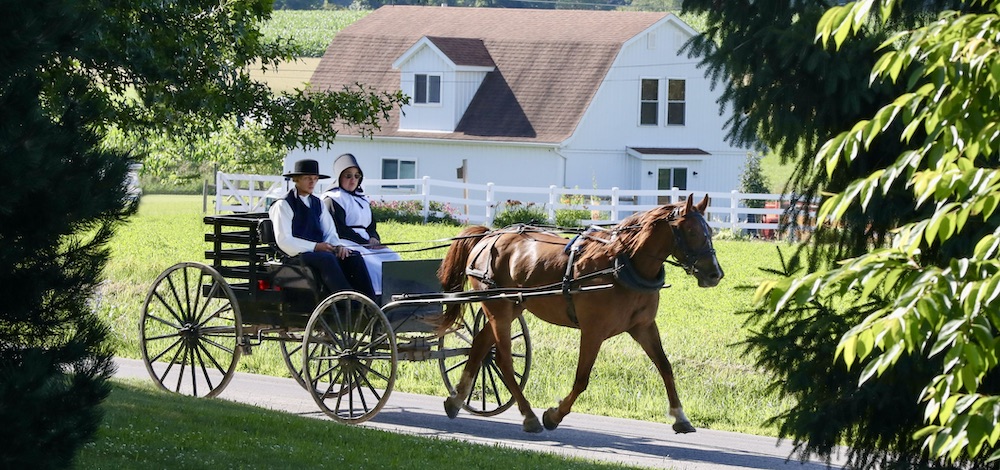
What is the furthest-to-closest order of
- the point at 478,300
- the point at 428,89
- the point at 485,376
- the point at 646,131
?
the point at 428,89 → the point at 646,131 → the point at 485,376 → the point at 478,300

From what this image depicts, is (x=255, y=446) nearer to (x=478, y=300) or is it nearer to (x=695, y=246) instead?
(x=478, y=300)

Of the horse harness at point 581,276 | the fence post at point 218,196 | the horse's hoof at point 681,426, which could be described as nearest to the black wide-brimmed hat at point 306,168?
the horse harness at point 581,276

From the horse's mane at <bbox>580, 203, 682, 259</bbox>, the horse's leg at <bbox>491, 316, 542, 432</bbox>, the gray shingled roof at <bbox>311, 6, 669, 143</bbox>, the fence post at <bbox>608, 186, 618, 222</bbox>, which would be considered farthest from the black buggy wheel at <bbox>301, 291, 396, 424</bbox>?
the gray shingled roof at <bbox>311, 6, 669, 143</bbox>

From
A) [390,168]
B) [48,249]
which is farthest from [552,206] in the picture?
[48,249]

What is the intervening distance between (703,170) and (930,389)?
34.3m

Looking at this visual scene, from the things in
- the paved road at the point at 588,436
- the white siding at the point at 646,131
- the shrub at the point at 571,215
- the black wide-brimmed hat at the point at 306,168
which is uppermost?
the white siding at the point at 646,131

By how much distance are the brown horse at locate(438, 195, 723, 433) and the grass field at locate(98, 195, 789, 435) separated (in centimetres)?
25

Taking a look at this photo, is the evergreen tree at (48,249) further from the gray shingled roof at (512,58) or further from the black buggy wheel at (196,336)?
the gray shingled roof at (512,58)

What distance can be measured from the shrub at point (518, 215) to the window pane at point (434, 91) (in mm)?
8305

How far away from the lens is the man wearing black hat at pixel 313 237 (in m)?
11.9

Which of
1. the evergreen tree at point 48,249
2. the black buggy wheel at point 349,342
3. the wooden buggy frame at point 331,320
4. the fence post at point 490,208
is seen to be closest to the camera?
the evergreen tree at point 48,249

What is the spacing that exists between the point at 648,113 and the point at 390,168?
25.3 feet

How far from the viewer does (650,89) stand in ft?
124

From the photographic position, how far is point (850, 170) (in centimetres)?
770
